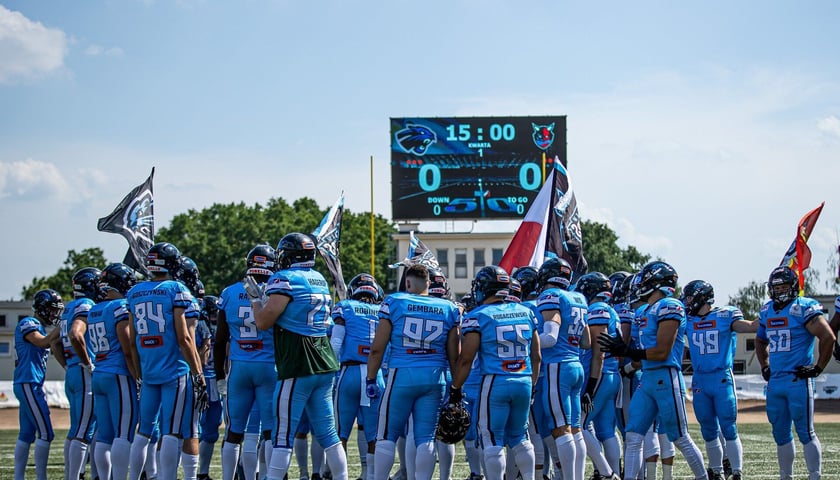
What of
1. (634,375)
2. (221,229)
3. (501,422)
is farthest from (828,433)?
(221,229)

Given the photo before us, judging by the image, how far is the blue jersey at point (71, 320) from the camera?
1016 cm

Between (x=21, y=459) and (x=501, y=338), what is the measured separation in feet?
18.2

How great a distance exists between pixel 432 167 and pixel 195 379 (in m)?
35.4

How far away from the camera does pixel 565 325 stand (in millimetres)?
9766

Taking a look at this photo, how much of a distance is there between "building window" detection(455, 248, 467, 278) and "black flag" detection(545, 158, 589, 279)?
1896 inches

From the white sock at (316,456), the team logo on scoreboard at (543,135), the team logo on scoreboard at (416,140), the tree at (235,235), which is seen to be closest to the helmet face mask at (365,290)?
the white sock at (316,456)

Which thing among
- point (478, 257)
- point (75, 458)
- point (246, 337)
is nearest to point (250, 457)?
point (246, 337)

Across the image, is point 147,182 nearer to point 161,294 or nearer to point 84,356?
point 84,356

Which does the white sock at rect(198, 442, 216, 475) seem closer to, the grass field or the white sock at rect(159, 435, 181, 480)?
the grass field

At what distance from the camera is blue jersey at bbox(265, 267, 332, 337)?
8164 millimetres

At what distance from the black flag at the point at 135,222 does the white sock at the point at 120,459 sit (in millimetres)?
5417

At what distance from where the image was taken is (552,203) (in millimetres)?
15242

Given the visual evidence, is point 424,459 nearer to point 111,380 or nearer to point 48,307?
point 111,380

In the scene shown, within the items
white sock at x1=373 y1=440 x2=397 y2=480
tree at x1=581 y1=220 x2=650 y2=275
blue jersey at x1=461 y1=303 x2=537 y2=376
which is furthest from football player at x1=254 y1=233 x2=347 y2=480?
tree at x1=581 y1=220 x2=650 y2=275
